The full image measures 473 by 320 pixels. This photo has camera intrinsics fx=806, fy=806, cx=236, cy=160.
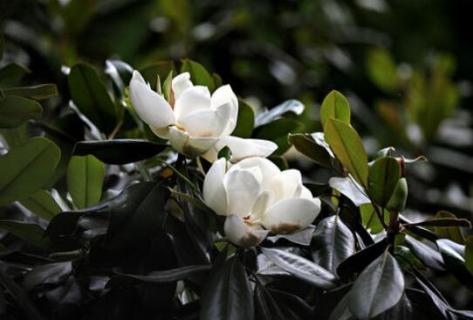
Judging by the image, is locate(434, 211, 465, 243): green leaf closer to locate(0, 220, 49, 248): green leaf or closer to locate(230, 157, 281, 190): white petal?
locate(230, 157, 281, 190): white petal

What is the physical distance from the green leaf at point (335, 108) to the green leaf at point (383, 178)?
87mm

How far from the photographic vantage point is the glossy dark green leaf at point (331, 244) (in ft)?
1.95

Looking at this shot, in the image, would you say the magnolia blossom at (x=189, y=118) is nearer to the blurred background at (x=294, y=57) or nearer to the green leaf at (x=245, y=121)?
the green leaf at (x=245, y=121)

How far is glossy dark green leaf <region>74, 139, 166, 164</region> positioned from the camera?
0.64 m

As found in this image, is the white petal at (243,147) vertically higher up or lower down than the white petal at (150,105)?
lower down

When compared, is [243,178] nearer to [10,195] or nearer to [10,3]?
[10,195]

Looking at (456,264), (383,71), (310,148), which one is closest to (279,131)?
(310,148)

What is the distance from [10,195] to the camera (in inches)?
23.6

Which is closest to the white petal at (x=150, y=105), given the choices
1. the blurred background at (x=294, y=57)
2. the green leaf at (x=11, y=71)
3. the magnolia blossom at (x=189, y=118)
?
the magnolia blossom at (x=189, y=118)

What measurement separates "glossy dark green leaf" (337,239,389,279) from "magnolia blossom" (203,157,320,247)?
0.14 feet

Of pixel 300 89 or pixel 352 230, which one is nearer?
pixel 352 230

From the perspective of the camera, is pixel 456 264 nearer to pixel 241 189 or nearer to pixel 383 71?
pixel 241 189

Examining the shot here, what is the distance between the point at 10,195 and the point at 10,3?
277 millimetres

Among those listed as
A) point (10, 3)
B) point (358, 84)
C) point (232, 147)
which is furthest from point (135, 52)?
point (232, 147)
